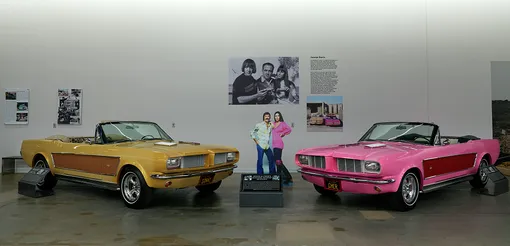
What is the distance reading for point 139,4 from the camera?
27.2ft

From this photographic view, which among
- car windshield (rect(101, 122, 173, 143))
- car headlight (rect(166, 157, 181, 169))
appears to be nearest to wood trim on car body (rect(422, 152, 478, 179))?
car headlight (rect(166, 157, 181, 169))

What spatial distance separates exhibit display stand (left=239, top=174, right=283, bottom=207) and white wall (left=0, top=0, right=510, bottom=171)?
3.36m

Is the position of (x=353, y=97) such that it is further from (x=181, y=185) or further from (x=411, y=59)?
(x=181, y=185)

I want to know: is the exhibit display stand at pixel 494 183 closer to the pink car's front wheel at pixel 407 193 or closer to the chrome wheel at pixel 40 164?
the pink car's front wheel at pixel 407 193

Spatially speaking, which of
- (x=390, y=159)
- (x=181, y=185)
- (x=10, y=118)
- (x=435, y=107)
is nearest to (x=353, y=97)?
(x=435, y=107)

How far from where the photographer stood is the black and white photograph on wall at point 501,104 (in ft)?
26.3

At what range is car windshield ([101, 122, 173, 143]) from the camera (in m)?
5.25

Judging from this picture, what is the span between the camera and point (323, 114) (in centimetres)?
807

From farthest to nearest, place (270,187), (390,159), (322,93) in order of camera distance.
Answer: (322,93), (270,187), (390,159)

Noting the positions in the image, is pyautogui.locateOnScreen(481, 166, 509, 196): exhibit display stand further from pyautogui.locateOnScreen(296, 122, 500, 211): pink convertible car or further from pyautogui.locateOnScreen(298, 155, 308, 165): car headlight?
pyautogui.locateOnScreen(298, 155, 308, 165): car headlight

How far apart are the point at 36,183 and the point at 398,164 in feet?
18.3

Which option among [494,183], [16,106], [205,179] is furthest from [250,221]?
[16,106]

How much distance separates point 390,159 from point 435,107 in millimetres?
4995

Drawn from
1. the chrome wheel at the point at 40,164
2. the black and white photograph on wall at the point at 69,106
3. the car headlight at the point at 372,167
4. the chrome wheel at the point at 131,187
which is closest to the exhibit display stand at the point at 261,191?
the car headlight at the point at 372,167
